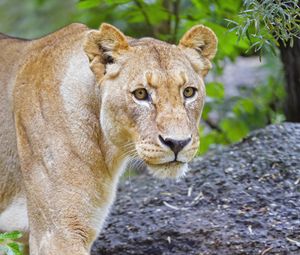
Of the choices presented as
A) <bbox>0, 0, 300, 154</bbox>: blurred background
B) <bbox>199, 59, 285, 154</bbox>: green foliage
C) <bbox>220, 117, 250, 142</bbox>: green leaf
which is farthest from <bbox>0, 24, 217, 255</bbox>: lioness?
<bbox>220, 117, 250, 142</bbox>: green leaf

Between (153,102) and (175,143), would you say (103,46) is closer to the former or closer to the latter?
(153,102)

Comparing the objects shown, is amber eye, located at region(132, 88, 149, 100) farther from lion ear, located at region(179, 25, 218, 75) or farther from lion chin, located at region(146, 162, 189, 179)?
lion ear, located at region(179, 25, 218, 75)

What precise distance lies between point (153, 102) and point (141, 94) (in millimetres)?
110

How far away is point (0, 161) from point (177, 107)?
4.74ft

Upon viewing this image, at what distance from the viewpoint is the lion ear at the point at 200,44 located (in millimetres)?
5621

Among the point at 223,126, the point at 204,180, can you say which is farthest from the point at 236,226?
the point at 223,126

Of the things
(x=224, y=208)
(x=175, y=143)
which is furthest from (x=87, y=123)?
(x=224, y=208)

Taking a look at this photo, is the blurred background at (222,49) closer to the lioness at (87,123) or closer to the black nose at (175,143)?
the lioness at (87,123)

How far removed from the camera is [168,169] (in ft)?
17.1

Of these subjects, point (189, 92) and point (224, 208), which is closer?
point (189, 92)

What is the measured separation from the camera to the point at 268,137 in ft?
24.3

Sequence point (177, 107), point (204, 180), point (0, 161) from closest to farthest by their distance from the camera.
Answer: point (177, 107) < point (0, 161) < point (204, 180)

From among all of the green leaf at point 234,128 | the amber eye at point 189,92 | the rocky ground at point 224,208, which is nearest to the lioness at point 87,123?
the amber eye at point 189,92

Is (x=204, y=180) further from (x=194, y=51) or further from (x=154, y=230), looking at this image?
(x=194, y=51)
